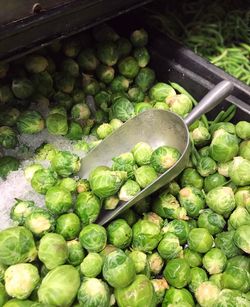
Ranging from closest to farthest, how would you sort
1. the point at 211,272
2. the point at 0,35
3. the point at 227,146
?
1. the point at 0,35
2. the point at 211,272
3. the point at 227,146

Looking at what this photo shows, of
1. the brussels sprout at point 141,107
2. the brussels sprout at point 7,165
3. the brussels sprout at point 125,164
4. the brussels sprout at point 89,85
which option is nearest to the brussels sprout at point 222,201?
the brussels sprout at point 125,164

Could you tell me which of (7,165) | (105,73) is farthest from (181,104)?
(7,165)

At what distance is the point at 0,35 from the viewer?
1.83 metres

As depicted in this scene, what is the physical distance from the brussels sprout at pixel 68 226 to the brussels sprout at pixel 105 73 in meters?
1.01

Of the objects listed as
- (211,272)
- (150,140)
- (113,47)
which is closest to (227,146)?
(150,140)

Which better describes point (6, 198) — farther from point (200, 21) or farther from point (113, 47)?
point (200, 21)

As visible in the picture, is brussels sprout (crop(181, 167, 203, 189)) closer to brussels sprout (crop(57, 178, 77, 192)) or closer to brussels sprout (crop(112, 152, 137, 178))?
brussels sprout (crop(112, 152, 137, 178))

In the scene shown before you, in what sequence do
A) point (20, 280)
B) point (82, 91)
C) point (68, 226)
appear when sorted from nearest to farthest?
point (20, 280) → point (68, 226) → point (82, 91)

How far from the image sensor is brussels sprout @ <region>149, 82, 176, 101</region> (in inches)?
107

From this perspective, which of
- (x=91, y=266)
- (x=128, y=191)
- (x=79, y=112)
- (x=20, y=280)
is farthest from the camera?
(x=79, y=112)

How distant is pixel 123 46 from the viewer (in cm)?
279

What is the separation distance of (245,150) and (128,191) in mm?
738

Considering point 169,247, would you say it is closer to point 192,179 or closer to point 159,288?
point 159,288

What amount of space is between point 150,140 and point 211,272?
79 centimetres
